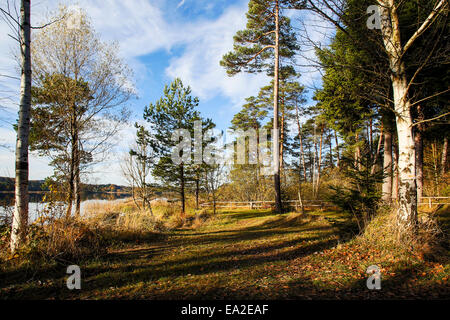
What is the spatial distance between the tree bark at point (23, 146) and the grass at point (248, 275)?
2.63 feet

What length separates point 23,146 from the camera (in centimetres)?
432

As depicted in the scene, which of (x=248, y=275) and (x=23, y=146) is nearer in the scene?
(x=248, y=275)

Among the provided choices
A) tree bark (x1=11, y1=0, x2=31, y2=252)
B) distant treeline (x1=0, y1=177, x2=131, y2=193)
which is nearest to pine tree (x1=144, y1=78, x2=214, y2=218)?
distant treeline (x1=0, y1=177, x2=131, y2=193)

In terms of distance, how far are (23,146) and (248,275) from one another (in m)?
4.98

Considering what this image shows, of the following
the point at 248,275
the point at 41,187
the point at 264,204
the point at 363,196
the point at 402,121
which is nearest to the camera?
the point at 248,275

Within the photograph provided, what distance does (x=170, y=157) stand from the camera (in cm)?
1631

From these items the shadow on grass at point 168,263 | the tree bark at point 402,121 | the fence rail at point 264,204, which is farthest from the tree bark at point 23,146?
the fence rail at point 264,204

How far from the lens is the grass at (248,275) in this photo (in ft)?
9.17

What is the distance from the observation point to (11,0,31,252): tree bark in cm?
416

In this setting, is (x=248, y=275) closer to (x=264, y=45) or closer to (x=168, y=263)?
(x=168, y=263)

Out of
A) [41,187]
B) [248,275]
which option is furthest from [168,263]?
[41,187]

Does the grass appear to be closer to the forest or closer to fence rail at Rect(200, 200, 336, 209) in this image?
the forest
